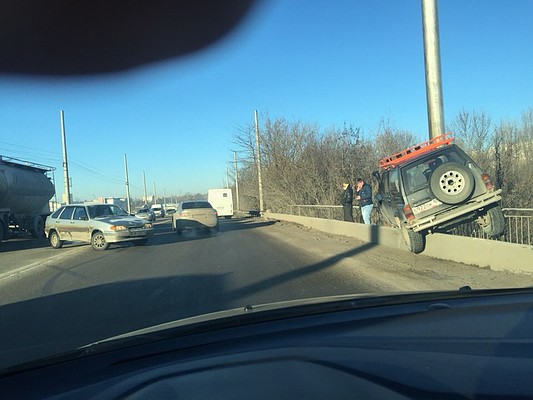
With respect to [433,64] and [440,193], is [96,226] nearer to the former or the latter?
[440,193]

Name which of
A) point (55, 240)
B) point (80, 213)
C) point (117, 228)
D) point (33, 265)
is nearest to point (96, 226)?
point (117, 228)

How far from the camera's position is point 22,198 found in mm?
24719

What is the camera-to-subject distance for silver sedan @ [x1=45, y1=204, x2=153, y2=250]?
16.6 metres

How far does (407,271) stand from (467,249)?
1278 mm

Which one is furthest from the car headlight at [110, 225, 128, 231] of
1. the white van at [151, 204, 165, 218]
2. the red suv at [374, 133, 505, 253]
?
the white van at [151, 204, 165, 218]

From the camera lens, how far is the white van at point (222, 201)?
1745 inches

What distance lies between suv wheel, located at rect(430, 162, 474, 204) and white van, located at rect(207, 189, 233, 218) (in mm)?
34579

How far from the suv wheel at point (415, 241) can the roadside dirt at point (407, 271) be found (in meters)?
0.19

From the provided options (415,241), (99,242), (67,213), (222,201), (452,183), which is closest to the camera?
(452,183)

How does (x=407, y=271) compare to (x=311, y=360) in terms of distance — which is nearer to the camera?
(x=311, y=360)

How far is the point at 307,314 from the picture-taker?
2908mm

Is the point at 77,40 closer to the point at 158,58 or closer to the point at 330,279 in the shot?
the point at 158,58

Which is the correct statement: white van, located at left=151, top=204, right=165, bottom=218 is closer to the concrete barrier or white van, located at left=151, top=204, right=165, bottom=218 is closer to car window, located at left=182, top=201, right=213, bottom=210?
car window, located at left=182, top=201, right=213, bottom=210

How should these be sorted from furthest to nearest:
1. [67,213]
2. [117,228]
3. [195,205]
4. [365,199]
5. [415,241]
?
[195,205]
[67,213]
[365,199]
[117,228]
[415,241]
